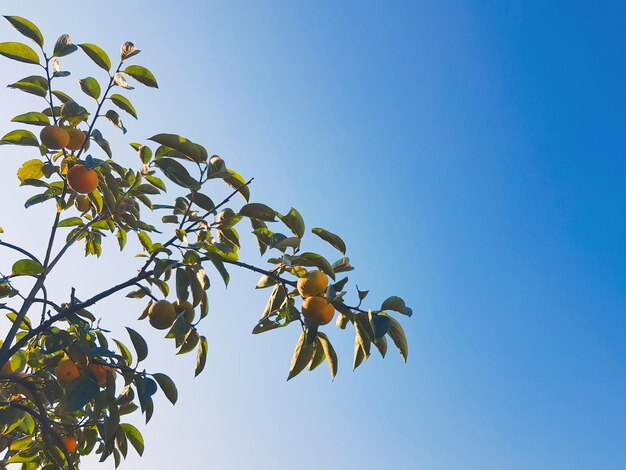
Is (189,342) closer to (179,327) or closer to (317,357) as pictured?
(179,327)

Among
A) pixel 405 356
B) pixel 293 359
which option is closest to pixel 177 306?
pixel 293 359

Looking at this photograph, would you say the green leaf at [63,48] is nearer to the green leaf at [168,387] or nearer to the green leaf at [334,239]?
the green leaf at [334,239]

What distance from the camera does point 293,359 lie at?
8.21 feet

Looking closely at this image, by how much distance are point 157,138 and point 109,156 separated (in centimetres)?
61

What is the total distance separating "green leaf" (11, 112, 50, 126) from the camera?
8.78 ft

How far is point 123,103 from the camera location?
2.85 meters

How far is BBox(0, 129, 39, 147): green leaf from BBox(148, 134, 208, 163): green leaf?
2.63ft

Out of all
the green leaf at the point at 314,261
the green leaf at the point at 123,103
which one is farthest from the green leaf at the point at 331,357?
the green leaf at the point at 123,103

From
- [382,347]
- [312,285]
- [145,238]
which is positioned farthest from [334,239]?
[145,238]

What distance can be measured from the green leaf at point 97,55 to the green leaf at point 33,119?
1.23 feet

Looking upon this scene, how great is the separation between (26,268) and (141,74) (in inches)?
42.9

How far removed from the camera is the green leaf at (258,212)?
2.53 m

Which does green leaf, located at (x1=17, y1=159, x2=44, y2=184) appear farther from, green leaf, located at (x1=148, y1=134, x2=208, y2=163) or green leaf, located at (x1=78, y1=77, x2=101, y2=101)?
green leaf, located at (x1=148, y1=134, x2=208, y2=163)

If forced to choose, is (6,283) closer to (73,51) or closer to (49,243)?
(49,243)
